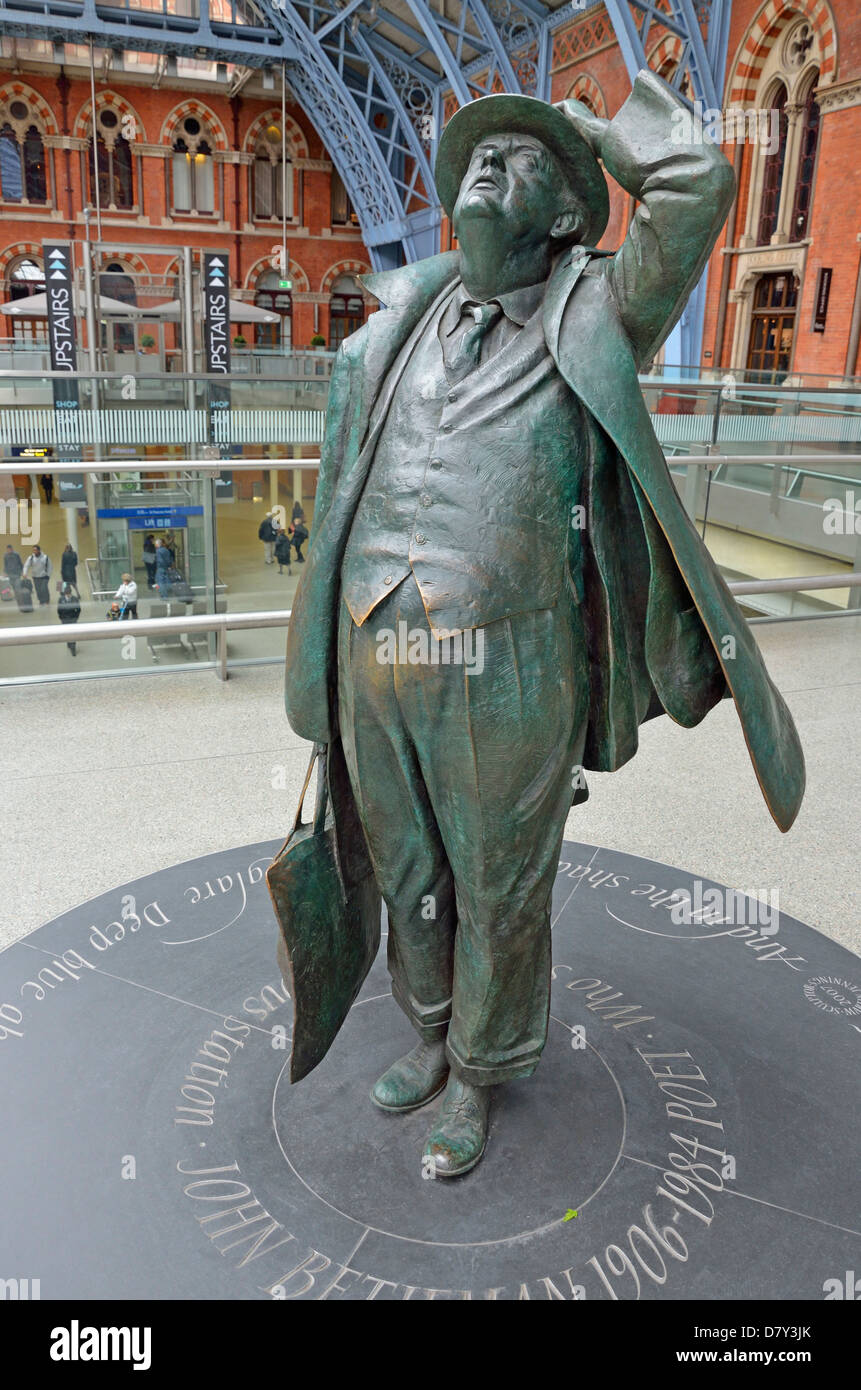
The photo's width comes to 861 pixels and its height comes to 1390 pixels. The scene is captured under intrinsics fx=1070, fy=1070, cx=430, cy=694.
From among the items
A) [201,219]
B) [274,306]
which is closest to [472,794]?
[274,306]

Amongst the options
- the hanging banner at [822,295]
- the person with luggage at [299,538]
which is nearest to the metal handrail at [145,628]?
the person with luggage at [299,538]

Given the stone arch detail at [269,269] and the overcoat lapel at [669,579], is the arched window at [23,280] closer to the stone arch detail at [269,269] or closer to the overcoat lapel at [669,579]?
the stone arch detail at [269,269]

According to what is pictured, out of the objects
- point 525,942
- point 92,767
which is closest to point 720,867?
point 525,942

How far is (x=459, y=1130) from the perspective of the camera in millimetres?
2238

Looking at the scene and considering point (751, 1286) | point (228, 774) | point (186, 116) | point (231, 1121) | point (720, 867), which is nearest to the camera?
point (751, 1286)

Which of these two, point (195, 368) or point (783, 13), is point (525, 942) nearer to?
point (195, 368)

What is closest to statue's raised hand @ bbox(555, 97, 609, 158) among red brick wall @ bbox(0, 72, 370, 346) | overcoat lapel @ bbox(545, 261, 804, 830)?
overcoat lapel @ bbox(545, 261, 804, 830)

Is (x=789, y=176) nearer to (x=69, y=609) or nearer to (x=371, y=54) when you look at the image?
(x=371, y=54)

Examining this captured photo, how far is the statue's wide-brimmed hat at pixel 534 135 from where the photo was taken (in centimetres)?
186

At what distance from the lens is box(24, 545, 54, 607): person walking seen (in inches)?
228

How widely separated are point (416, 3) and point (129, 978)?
21.6 metres

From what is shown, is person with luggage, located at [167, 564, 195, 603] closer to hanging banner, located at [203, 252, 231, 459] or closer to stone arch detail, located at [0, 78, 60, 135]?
hanging banner, located at [203, 252, 231, 459]

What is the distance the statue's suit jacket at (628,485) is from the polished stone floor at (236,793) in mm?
1426

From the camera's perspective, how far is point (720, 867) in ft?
11.7
